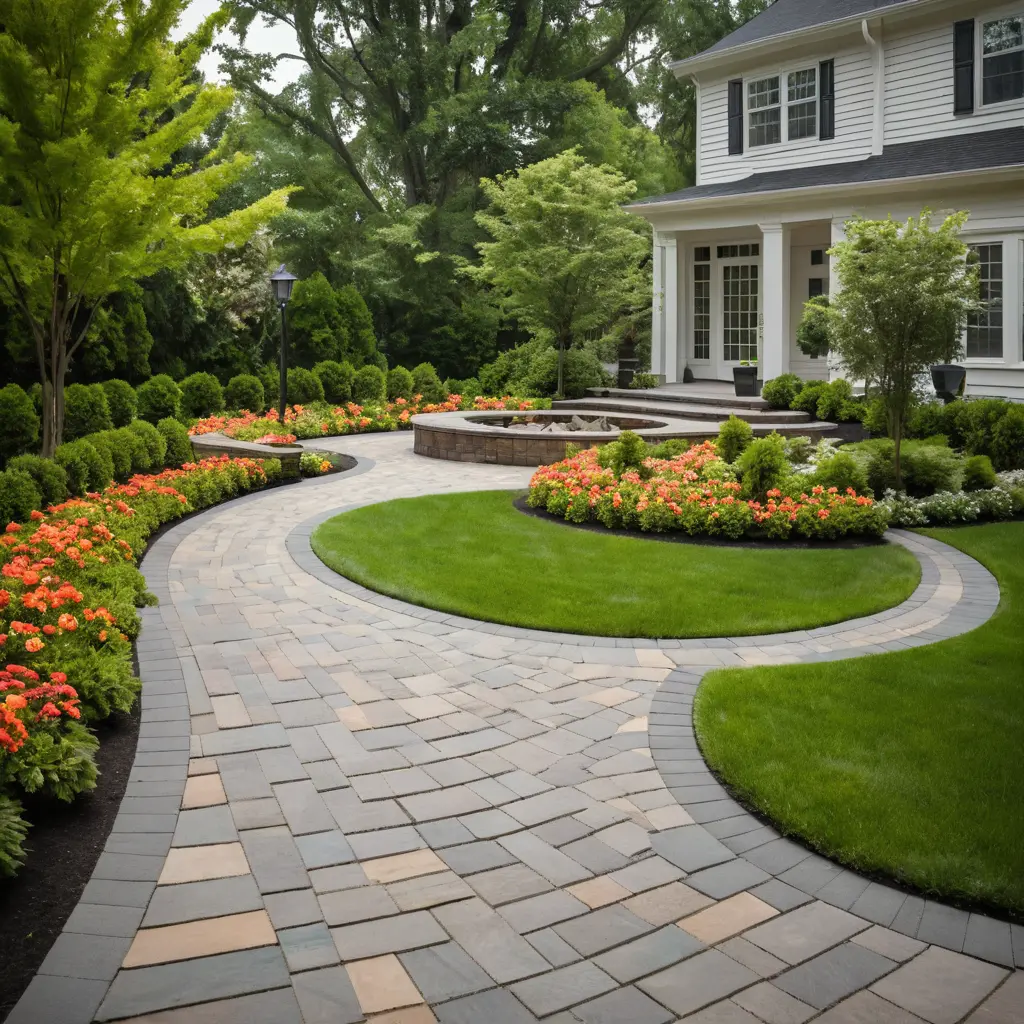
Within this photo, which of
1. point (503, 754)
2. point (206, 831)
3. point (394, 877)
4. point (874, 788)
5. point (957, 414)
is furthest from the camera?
point (957, 414)

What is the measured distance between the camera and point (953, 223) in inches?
414

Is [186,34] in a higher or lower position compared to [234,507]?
higher

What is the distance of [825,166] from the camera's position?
60.3 ft

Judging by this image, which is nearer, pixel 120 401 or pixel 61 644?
pixel 61 644

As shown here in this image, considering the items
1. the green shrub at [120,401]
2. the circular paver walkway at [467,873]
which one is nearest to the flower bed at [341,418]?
the green shrub at [120,401]

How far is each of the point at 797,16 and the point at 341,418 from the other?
11.6m

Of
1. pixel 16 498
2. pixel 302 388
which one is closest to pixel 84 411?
pixel 16 498

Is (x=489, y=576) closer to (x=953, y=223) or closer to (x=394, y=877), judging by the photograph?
(x=394, y=877)

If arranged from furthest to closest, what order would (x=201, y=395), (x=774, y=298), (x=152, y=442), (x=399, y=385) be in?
(x=399, y=385), (x=774, y=298), (x=201, y=395), (x=152, y=442)

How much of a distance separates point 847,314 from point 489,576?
516 cm

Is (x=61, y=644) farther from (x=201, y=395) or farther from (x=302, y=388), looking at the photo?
(x=302, y=388)

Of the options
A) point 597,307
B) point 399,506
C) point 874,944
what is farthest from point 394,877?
point 597,307

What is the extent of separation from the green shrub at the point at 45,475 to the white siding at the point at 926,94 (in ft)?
50.0

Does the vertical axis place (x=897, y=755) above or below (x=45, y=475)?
below
